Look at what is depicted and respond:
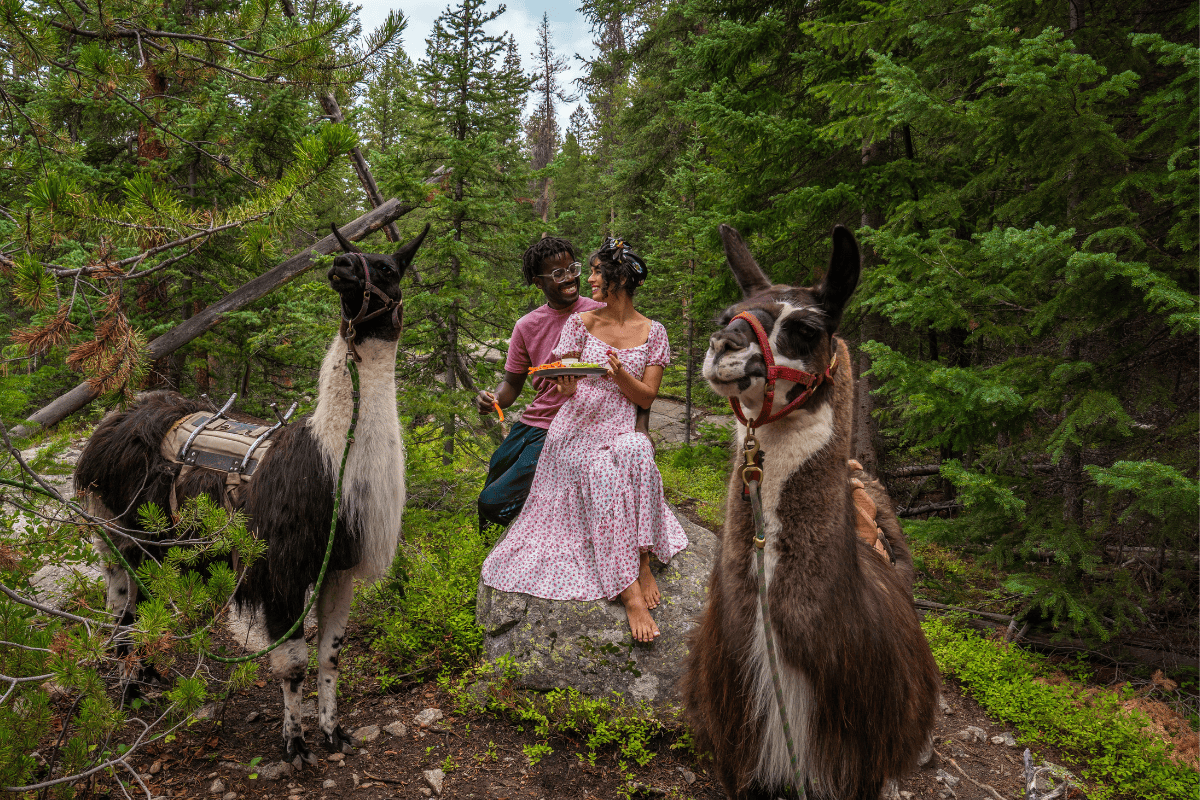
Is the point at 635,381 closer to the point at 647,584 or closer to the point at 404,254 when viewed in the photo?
the point at 647,584

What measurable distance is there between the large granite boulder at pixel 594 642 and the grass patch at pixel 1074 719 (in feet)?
8.00

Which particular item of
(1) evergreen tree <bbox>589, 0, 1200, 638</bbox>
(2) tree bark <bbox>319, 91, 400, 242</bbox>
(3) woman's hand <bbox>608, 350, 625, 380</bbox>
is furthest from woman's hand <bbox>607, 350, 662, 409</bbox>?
(2) tree bark <bbox>319, 91, 400, 242</bbox>

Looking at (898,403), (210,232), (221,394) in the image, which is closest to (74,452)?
(221,394)

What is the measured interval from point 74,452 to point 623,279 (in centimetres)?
999

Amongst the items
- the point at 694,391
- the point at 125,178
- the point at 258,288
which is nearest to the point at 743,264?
the point at 125,178

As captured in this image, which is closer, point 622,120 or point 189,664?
point 189,664

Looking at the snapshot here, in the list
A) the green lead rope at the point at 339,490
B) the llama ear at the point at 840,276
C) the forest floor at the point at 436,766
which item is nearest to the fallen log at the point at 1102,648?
the forest floor at the point at 436,766

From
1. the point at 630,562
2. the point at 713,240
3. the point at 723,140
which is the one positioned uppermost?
the point at 723,140

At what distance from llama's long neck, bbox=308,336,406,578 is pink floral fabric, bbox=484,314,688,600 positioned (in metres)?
1.07

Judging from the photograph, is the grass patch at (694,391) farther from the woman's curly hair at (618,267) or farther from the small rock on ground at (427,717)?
the small rock on ground at (427,717)

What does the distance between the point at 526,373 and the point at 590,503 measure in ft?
4.10

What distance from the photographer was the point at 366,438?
3541 mm

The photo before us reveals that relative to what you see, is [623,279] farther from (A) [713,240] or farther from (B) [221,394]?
(B) [221,394]

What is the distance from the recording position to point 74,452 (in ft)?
31.4
